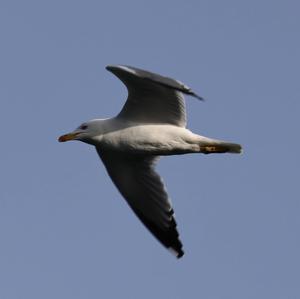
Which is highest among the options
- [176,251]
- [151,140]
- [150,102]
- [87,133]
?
[150,102]

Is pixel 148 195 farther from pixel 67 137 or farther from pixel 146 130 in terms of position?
pixel 67 137

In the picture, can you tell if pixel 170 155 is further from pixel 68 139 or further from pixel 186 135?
pixel 68 139

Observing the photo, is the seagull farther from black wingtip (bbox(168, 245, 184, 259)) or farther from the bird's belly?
black wingtip (bbox(168, 245, 184, 259))

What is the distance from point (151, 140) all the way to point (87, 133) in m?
0.93

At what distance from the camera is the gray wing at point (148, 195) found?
15.6 metres

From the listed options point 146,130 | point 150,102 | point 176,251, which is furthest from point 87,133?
point 176,251

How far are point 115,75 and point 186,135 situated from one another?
1.38 meters

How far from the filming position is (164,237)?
51.9 feet

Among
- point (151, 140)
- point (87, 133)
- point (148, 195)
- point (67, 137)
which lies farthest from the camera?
point (148, 195)

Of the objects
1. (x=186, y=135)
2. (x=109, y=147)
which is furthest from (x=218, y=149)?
(x=109, y=147)

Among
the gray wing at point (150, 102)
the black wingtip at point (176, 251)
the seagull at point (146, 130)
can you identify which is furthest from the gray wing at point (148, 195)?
the gray wing at point (150, 102)

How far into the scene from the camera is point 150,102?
575 inches

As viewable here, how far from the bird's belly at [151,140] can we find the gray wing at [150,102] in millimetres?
204

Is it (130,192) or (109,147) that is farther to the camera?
(130,192)
